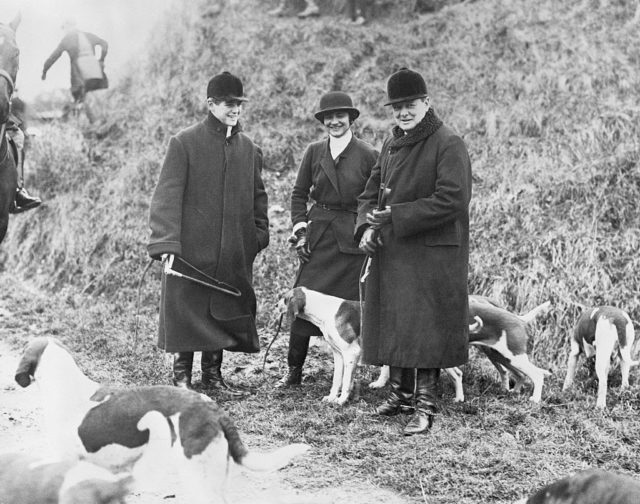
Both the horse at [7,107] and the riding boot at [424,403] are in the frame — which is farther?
the horse at [7,107]

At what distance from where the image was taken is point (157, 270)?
10266 millimetres

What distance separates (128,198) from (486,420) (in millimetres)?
8263

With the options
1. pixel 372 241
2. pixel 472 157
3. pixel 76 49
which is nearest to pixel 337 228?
pixel 372 241

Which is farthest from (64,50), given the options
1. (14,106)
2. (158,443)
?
A: (158,443)

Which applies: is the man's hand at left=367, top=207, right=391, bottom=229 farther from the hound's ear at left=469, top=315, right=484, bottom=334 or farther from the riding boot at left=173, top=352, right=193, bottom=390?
the riding boot at left=173, top=352, right=193, bottom=390

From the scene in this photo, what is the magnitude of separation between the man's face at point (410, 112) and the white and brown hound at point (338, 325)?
1.54 m

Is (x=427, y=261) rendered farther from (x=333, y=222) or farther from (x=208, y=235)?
(x=208, y=235)

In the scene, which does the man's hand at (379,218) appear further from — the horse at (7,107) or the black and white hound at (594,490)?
the horse at (7,107)

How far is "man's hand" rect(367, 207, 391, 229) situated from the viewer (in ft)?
17.1

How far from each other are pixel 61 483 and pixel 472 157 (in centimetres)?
791

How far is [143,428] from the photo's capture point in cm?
311

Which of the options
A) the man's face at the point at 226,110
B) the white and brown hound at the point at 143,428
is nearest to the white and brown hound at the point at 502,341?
the man's face at the point at 226,110

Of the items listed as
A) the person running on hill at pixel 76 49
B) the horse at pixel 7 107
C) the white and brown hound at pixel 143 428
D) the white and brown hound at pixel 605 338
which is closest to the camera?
the white and brown hound at pixel 143 428

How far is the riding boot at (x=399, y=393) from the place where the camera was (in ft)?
17.9
